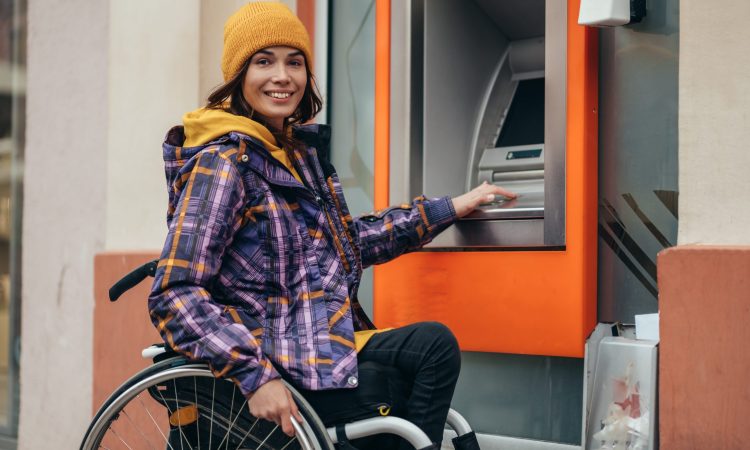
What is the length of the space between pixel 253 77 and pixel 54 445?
94.2 inches

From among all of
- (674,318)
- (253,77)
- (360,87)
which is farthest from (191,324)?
(360,87)

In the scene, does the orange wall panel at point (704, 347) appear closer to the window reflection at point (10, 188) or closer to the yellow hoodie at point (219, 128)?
the yellow hoodie at point (219, 128)

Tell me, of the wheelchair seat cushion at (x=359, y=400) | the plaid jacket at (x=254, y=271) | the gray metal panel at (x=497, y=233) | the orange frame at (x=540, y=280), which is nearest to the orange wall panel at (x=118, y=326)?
the orange frame at (x=540, y=280)

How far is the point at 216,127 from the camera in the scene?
2.02 m

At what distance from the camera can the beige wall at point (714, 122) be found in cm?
213

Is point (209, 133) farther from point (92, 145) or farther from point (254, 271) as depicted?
point (92, 145)

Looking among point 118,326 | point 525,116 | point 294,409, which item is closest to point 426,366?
point 294,409

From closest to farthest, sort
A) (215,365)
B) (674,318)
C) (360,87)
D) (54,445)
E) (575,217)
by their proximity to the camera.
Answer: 1. (215,365)
2. (674,318)
3. (575,217)
4. (360,87)
5. (54,445)

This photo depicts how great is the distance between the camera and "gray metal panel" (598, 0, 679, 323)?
102 inches

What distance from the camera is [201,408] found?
195 centimetres

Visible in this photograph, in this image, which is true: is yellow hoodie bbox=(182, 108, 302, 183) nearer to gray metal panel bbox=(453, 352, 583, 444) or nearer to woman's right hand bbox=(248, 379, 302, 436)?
woman's right hand bbox=(248, 379, 302, 436)

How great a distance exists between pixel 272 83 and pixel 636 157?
1.16 metres

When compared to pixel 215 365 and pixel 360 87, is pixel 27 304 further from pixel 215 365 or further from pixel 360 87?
pixel 215 365

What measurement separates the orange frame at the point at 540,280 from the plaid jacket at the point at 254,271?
55 centimetres
